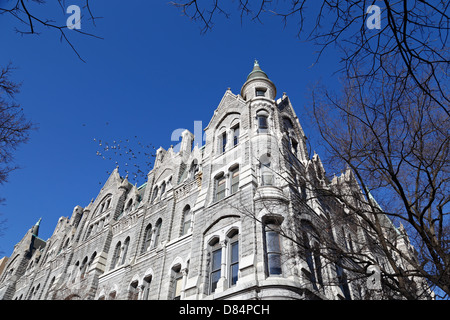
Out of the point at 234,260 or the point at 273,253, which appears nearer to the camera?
the point at 273,253

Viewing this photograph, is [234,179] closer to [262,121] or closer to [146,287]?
[262,121]

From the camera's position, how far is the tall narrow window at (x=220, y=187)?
639 inches

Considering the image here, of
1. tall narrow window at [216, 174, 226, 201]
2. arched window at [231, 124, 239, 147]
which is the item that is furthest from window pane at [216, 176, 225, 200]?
arched window at [231, 124, 239, 147]

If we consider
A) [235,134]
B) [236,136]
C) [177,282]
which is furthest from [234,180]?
[177,282]

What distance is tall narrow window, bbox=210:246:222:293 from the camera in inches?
510

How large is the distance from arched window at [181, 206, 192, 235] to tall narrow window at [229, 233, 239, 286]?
3.99 m

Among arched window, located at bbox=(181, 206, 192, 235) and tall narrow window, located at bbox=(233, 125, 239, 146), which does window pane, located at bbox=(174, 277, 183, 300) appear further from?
tall narrow window, located at bbox=(233, 125, 239, 146)

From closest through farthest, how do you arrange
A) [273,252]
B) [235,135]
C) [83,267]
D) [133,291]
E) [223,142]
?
1. [273,252]
2. [133,291]
3. [235,135]
4. [223,142]
5. [83,267]

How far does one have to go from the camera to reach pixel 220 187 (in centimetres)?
1680

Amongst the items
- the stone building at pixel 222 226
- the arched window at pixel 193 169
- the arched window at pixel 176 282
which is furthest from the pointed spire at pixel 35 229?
the arched window at pixel 176 282

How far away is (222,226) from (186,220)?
4327 millimetres

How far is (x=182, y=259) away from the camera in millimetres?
15523
